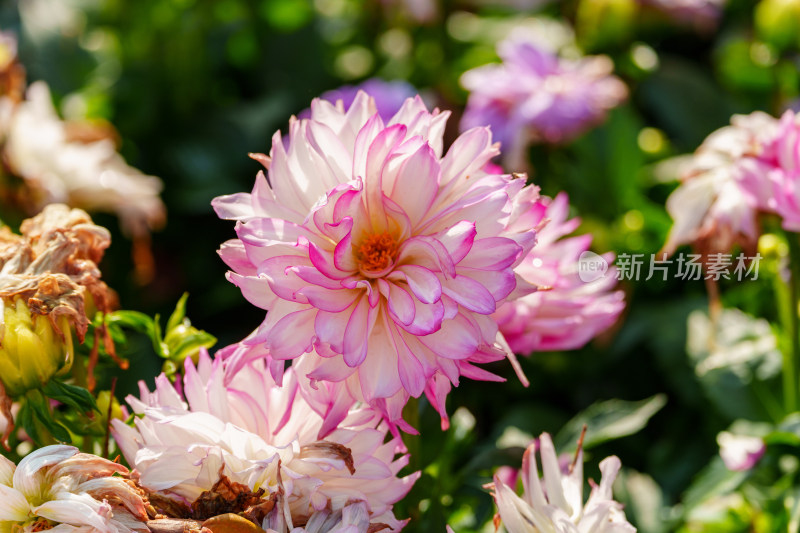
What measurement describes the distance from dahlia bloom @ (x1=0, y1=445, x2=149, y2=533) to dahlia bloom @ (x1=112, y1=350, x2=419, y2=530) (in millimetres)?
22

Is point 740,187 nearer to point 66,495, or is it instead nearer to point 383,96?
point 66,495

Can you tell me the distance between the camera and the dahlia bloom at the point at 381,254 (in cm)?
43

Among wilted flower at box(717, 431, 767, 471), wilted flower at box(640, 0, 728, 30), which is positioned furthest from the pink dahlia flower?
wilted flower at box(640, 0, 728, 30)

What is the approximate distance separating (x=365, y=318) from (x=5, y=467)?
0.19m

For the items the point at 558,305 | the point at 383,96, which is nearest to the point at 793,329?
the point at 558,305

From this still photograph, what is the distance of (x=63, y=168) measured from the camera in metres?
0.98

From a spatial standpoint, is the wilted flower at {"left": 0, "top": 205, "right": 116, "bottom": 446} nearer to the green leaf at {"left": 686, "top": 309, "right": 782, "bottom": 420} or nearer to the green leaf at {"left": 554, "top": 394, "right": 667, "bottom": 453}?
the green leaf at {"left": 554, "top": 394, "right": 667, "bottom": 453}

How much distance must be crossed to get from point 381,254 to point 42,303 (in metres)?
0.18

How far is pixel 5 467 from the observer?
431 millimetres

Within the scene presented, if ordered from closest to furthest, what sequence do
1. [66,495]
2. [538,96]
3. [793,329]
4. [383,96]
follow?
[66,495] → [793,329] → [538,96] → [383,96]

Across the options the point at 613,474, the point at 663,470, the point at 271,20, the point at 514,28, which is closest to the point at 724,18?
the point at 514,28

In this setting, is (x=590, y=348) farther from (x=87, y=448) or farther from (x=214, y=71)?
(x=214, y=71)

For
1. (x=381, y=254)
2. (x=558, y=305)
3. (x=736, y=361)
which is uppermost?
(x=381, y=254)

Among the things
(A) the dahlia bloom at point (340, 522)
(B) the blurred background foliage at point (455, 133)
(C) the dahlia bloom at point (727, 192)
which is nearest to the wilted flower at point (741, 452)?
(B) the blurred background foliage at point (455, 133)
